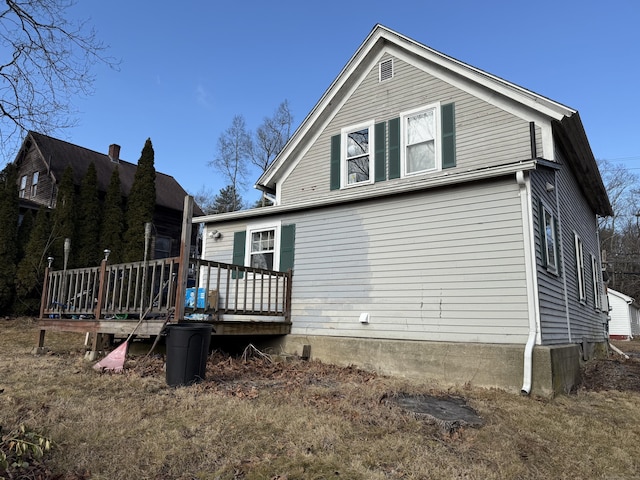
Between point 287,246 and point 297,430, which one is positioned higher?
point 287,246

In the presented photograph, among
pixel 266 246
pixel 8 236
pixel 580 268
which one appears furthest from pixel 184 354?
pixel 8 236

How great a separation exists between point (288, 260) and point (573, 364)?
5744 millimetres

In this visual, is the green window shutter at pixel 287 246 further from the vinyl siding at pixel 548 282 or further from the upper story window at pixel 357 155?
the vinyl siding at pixel 548 282

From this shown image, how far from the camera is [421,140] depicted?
946cm

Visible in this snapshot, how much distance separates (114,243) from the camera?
1864cm

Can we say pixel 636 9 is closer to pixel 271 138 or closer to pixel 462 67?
pixel 462 67

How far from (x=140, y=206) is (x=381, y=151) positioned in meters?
14.1

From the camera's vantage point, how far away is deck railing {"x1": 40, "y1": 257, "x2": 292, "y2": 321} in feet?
23.6

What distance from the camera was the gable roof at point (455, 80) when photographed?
26.9 ft

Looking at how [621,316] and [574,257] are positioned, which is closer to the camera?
[574,257]

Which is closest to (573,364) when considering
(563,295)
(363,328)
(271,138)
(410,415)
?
(563,295)

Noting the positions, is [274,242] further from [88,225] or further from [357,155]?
[88,225]

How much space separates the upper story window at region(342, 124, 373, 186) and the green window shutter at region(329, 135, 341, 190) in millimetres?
158

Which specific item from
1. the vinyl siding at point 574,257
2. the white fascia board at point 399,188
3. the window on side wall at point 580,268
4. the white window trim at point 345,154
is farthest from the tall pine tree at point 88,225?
the window on side wall at point 580,268
